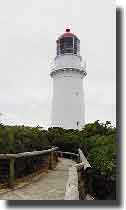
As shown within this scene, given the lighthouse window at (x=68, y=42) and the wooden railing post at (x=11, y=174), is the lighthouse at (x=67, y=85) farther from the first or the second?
the wooden railing post at (x=11, y=174)

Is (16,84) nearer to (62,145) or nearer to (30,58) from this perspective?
(30,58)

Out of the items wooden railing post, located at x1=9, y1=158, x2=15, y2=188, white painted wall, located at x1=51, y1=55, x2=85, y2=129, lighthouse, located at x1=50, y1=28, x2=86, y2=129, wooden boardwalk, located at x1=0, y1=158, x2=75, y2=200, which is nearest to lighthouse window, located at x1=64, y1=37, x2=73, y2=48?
lighthouse, located at x1=50, y1=28, x2=86, y2=129

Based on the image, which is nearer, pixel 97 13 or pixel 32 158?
pixel 97 13

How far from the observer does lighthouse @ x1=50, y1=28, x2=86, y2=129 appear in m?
10.8

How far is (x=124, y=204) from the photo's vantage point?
342 cm

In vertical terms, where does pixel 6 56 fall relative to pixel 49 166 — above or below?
above

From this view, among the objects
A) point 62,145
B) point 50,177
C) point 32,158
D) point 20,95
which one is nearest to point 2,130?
point 20,95

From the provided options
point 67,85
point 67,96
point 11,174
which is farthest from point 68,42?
point 11,174

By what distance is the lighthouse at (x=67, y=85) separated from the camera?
10805 millimetres

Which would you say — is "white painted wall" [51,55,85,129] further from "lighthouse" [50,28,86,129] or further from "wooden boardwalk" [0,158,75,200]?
"wooden boardwalk" [0,158,75,200]

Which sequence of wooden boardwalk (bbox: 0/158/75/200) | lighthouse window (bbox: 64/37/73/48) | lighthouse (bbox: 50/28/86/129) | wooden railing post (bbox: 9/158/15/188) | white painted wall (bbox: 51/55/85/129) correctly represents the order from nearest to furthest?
wooden boardwalk (bbox: 0/158/75/200), wooden railing post (bbox: 9/158/15/188), lighthouse window (bbox: 64/37/73/48), white painted wall (bbox: 51/55/85/129), lighthouse (bbox: 50/28/86/129)

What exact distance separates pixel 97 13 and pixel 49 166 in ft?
9.73

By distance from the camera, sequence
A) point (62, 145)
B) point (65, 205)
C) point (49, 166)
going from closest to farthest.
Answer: point (65, 205)
point (49, 166)
point (62, 145)

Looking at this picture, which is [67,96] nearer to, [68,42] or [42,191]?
[68,42]
